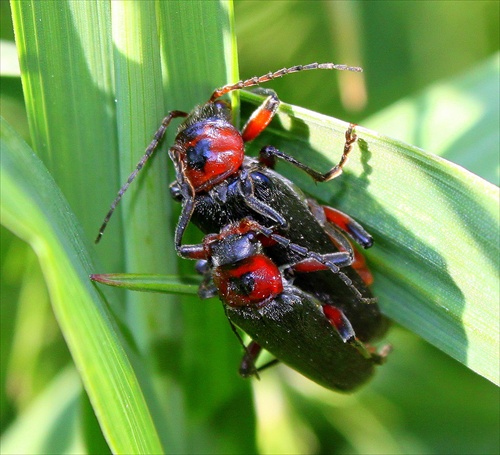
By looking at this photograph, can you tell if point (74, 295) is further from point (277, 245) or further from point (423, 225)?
point (277, 245)

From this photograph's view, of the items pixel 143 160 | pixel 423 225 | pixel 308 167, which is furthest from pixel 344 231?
pixel 143 160

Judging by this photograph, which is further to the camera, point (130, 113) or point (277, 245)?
point (277, 245)

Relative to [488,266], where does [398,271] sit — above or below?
below

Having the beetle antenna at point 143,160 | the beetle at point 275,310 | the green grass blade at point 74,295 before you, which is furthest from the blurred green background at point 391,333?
the green grass blade at point 74,295

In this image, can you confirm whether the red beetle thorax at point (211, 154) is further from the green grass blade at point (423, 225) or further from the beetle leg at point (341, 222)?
the beetle leg at point (341, 222)

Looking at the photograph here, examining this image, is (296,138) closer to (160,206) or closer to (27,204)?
(160,206)

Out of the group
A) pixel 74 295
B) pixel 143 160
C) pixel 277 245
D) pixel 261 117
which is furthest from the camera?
pixel 277 245

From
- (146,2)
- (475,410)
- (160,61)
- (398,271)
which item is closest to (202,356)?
(398,271)
